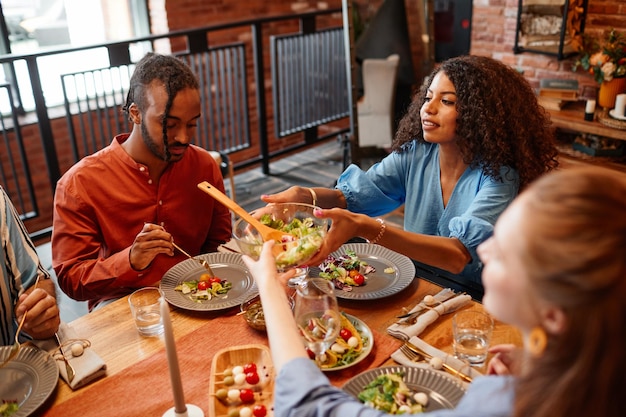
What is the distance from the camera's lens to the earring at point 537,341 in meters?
0.78

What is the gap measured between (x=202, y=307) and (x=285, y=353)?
20.1 inches

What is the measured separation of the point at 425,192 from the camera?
6.84 ft

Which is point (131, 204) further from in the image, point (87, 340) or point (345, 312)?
point (345, 312)

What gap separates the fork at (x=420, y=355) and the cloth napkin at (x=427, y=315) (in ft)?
0.10

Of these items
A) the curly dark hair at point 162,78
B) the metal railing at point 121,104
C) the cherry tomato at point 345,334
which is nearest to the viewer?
the cherry tomato at point 345,334

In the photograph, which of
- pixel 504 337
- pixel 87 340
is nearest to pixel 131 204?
pixel 87 340

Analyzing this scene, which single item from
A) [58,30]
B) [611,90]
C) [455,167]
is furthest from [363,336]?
[58,30]

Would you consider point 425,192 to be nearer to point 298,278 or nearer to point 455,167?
point 455,167

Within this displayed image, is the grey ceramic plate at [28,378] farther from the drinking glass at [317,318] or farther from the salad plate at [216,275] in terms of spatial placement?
the drinking glass at [317,318]

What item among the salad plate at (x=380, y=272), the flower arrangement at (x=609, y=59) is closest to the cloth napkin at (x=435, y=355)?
the salad plate at (x=380, y=272)

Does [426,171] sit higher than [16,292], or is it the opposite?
[426,171]

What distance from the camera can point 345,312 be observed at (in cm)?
148

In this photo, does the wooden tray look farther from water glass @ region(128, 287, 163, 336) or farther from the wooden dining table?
water glass @ region(128, 287, 163, 336)

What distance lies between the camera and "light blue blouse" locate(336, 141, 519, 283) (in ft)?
5.93
